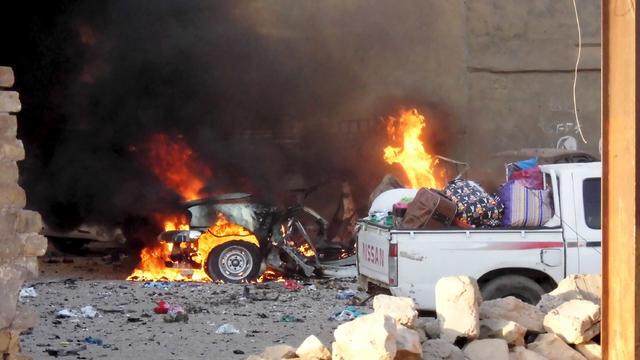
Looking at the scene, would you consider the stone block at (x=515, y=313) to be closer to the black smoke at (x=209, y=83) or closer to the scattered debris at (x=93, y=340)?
the scattered debris at (x=93, y=340)

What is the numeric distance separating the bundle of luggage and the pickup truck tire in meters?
0.54

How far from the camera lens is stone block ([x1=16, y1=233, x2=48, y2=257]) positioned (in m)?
6.93

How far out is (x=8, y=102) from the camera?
270 inches

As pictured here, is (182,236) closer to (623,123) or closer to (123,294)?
(123,294)

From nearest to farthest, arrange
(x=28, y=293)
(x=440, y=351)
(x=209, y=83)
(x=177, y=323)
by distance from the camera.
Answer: (x=440, y=351) < (x=177, y=323) < (x=28, y=293) < (x=209, y=83)

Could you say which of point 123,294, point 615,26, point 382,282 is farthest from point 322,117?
point 615,26

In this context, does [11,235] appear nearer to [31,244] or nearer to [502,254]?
[31,244]

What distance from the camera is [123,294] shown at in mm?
13258

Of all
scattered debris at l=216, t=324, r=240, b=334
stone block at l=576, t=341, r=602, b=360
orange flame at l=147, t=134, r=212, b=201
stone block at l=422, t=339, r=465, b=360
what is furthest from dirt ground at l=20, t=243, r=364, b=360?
stone block at l=576, t=341, r=602, b=360

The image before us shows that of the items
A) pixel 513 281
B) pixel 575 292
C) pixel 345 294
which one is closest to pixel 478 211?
pixel 513 281

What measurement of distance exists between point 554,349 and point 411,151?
1113 cm

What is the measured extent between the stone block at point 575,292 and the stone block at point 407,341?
1.60m

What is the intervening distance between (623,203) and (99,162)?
44.6 ft

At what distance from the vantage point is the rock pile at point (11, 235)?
6.82 metres
